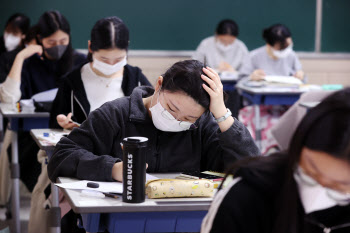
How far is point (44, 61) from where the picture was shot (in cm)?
443

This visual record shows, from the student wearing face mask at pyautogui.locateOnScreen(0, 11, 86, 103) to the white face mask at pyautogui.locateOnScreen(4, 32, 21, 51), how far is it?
1552 mm

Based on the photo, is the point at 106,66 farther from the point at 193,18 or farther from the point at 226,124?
the point at 193,18

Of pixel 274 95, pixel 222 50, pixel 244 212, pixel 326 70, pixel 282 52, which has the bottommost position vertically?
pixel 326 70

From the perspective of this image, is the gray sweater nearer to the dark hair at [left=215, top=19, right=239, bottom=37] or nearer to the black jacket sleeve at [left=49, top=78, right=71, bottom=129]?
the black jacket sleeve at [left=49, top=78, right=71, bottom=129]

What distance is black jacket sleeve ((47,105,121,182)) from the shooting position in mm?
2146

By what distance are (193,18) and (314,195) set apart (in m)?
7.04

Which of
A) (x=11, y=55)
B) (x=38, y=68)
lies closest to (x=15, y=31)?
(x=11, y=55)

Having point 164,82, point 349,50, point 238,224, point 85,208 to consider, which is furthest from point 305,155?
point 349,50

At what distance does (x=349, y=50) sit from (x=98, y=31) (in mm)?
5720

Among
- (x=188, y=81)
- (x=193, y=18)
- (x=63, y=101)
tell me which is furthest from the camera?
(x=193, y=18)

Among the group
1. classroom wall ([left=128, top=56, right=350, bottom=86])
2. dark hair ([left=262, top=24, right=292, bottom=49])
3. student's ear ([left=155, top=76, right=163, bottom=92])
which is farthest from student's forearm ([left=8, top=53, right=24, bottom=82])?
classroom wall ([left=128, top=56, right=350, bottom=86])

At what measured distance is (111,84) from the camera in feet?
11.6

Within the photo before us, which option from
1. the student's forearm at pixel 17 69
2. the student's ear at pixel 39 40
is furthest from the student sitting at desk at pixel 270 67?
the student's forearm at pixel 17 69

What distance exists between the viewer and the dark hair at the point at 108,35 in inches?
134
